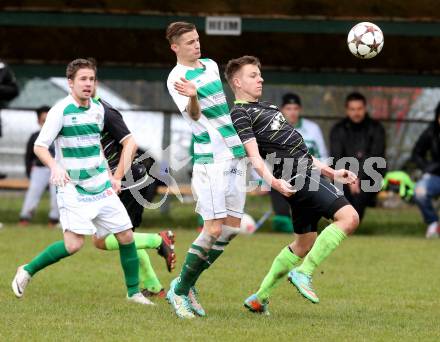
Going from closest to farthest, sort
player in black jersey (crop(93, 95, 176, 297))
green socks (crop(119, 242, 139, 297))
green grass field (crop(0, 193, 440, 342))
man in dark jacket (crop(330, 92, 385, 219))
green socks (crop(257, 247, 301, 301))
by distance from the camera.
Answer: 1. green grass field (crop(0, 193, 440, 342))
2. green socks (crop(257, 247, 301, 301))
3. green socks (crop(119, 242, 139, 297))
4. player in black jersey (crop(93, 95, 176, 297))
5. man in dark jacket (crop(330, 92, 385, 219))

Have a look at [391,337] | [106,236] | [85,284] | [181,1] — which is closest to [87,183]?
[106,236]

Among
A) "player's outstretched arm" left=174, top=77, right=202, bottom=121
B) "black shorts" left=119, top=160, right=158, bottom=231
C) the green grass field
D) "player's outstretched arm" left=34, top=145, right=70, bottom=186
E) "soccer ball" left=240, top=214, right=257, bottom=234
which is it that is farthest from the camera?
"soccer ball" left=240, top=214, right=257, bottom=234

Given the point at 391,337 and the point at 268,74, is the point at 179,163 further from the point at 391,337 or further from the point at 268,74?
the point at 391,337

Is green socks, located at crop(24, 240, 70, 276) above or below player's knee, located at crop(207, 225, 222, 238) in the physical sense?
below

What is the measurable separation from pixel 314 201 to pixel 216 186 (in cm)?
70

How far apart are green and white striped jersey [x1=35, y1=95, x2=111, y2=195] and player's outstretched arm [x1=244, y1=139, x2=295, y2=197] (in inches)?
45.5

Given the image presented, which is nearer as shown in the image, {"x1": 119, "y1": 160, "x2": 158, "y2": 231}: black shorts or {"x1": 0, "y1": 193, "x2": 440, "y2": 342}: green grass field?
{"x1": 0, "y1": 193, "x2": 440, "y2": 342}: green grass field

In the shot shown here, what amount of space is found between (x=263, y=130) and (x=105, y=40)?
28.6 ft

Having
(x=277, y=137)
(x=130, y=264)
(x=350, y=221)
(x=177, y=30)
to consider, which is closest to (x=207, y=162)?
(x=277, y=137)

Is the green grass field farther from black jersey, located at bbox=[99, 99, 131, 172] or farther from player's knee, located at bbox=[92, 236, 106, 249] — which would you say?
black jersey, located at bbox=[99, 99, 131, 172]

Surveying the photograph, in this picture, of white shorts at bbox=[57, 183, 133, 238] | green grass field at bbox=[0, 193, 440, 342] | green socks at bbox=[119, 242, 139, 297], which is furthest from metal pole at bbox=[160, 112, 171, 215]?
white shorts at bbox=[57, 183, 133, 238]

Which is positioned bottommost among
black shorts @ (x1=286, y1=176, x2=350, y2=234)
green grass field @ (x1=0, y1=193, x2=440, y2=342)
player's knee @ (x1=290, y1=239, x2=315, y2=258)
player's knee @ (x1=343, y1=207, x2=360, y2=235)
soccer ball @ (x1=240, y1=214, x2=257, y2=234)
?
soccer ball @ (x1=240, y1=214, x2=257, y2=234)

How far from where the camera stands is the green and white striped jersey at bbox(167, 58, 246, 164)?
7535 mm

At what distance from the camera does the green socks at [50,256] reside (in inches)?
319
